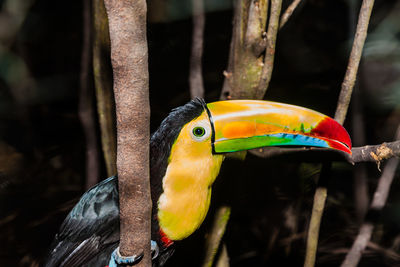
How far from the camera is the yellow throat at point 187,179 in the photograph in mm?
1732

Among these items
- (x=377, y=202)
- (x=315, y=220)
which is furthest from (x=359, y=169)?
(x=315, y=220)

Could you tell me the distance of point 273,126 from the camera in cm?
167

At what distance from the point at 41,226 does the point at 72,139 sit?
1.41m

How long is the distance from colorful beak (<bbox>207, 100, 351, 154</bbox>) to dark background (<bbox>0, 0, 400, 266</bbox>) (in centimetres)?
67

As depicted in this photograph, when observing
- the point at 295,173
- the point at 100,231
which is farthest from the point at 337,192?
the point at 100,231

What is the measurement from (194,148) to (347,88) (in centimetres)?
67

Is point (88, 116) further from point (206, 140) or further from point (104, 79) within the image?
point (206, 140)

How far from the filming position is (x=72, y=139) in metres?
4.52

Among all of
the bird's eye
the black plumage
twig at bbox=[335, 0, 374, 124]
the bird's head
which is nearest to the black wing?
the black plumage

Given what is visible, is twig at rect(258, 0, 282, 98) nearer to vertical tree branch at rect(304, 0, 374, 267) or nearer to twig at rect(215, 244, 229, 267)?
vertical tree branch at rect(304, 0, 374, 267)

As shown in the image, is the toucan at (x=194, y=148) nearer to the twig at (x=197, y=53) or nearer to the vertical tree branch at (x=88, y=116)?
the twig at (x=197, y=53)

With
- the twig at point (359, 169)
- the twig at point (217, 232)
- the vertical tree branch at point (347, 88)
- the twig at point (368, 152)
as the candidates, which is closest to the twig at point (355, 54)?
the vertical tree branch at point (347, 88)

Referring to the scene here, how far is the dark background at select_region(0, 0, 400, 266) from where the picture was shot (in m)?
3.20

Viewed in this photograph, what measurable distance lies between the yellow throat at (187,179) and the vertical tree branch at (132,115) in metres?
0.38
